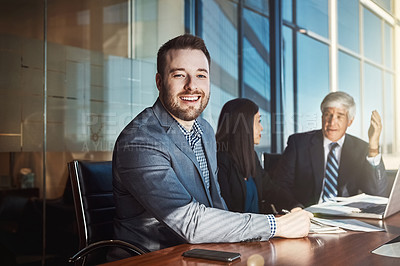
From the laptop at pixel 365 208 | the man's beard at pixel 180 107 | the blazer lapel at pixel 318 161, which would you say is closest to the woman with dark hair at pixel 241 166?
the blazer lapel at pixel 318 161

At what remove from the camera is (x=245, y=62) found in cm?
485

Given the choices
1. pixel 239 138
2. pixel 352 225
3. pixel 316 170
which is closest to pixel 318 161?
pixel 316 170

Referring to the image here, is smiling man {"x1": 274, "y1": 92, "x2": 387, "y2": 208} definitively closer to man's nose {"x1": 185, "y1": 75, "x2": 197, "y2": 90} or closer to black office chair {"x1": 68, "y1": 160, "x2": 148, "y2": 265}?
man's nose {"x1": 185, "y1": 75, "x2": 197, "y2": 90}

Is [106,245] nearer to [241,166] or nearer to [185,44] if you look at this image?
[185,44]

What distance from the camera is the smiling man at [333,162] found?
3.93 meters

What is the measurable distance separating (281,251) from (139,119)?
3.29 ft

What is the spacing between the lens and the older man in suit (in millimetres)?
1667

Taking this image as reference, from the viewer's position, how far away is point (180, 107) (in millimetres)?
2797

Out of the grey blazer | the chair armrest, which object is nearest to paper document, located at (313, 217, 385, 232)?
the grey blazer

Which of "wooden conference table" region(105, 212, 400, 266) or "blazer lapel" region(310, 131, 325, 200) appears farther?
"blazer lapel" region(310, 131, 325, 200)

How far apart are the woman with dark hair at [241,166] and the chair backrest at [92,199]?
1.38m

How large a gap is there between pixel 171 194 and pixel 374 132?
2.66 metres

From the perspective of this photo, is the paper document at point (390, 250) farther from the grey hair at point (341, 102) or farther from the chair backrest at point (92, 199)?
the grey hair at point (341, 102)

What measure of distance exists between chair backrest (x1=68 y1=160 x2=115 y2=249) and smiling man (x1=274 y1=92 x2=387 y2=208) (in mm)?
2424
